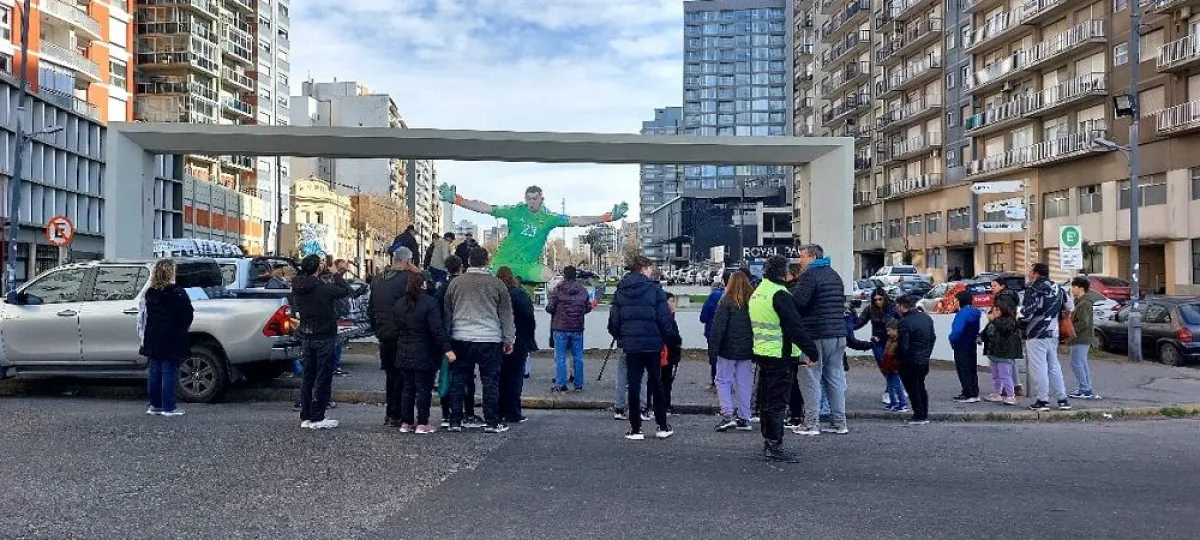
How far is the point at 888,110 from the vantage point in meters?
69.6

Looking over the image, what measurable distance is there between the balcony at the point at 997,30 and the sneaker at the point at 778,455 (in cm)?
4898

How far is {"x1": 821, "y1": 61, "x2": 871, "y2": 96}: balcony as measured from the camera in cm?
7288

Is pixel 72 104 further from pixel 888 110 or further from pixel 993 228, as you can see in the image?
pixel 888 110

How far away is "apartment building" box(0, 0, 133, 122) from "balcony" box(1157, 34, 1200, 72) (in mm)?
45508

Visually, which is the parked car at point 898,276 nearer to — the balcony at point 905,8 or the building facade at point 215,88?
the balcony at point 905,8

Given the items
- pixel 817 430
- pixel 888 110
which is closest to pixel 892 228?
pixel 888 110

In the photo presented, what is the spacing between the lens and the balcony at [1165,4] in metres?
38.6

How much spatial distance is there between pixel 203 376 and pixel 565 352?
4.57 metres

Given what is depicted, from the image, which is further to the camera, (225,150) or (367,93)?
(367,93)

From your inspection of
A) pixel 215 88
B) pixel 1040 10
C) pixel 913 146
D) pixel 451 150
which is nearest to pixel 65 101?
pixel 215 88

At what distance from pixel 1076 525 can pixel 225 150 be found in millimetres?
15503

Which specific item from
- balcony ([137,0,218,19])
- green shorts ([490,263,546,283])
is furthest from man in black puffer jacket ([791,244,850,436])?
balcony ([137,0,218,19])

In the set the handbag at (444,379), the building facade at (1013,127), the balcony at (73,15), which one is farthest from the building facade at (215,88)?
the handbag at (444,379)

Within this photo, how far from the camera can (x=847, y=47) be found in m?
75.3
